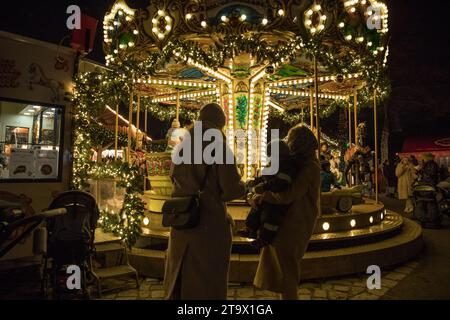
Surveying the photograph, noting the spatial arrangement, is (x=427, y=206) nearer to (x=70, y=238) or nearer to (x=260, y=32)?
(x=260, y=32)

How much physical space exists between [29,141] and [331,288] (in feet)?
17.7

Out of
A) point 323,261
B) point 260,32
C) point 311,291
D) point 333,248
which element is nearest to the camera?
point 311,291

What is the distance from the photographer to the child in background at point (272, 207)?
297 centimetres

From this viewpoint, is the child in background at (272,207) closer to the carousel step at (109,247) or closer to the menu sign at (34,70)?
the carousel step at (109,247)

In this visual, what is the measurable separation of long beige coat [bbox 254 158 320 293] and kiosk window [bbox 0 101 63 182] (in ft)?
14.6

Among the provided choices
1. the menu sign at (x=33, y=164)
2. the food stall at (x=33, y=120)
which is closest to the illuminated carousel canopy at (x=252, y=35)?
the food stall at (x=33, y=120)

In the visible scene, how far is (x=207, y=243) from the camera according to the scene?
2.58m

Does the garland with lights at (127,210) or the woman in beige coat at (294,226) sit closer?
the woman in beige coat at (294,226)

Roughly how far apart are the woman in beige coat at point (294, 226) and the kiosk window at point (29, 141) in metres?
4.42

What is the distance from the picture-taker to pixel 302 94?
37.7ft

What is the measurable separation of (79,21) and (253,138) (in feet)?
16.6

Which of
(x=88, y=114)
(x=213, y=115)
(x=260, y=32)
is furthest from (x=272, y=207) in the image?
(x=88, y=114)
